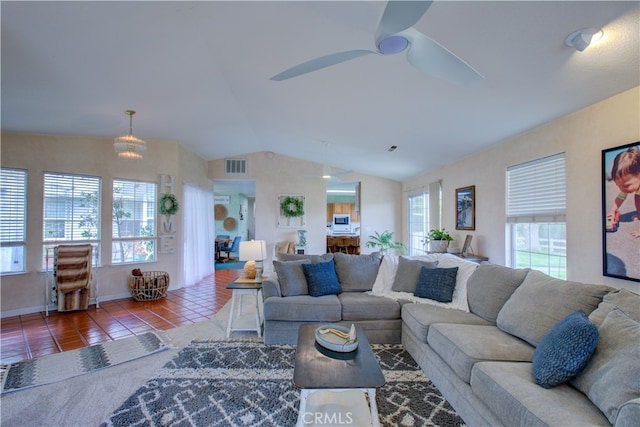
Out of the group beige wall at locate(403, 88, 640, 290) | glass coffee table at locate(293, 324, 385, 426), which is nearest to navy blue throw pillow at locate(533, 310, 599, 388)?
glass coffee table at locate(293, 324, 385, 426)

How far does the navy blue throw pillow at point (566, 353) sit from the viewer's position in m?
1.50

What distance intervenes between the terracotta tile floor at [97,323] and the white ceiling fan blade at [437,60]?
3.91 meters

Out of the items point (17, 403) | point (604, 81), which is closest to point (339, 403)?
point (17, 403)

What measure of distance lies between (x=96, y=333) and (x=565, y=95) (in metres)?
5.38

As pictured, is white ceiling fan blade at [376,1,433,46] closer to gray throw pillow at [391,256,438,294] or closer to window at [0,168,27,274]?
gray throw pillow at [391,256,438,294]

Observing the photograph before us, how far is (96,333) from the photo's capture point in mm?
3510

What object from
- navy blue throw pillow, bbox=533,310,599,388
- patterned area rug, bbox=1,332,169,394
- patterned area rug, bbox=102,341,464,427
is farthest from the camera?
patterned area rug, bbox=1,332,169,394

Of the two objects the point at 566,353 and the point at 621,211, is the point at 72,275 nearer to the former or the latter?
the point at 566,353

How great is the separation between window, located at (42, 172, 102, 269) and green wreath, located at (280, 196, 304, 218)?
3.80 meters

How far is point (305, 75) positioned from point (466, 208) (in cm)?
309

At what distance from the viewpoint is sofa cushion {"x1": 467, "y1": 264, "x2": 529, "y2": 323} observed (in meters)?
2.52

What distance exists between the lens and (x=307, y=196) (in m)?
7.71

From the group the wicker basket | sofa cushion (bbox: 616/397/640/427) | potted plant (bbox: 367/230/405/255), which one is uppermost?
potted plant (bbox: 367/230/405/255)

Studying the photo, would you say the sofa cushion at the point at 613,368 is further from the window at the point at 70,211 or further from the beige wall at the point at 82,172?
the window at the point at 70,211
